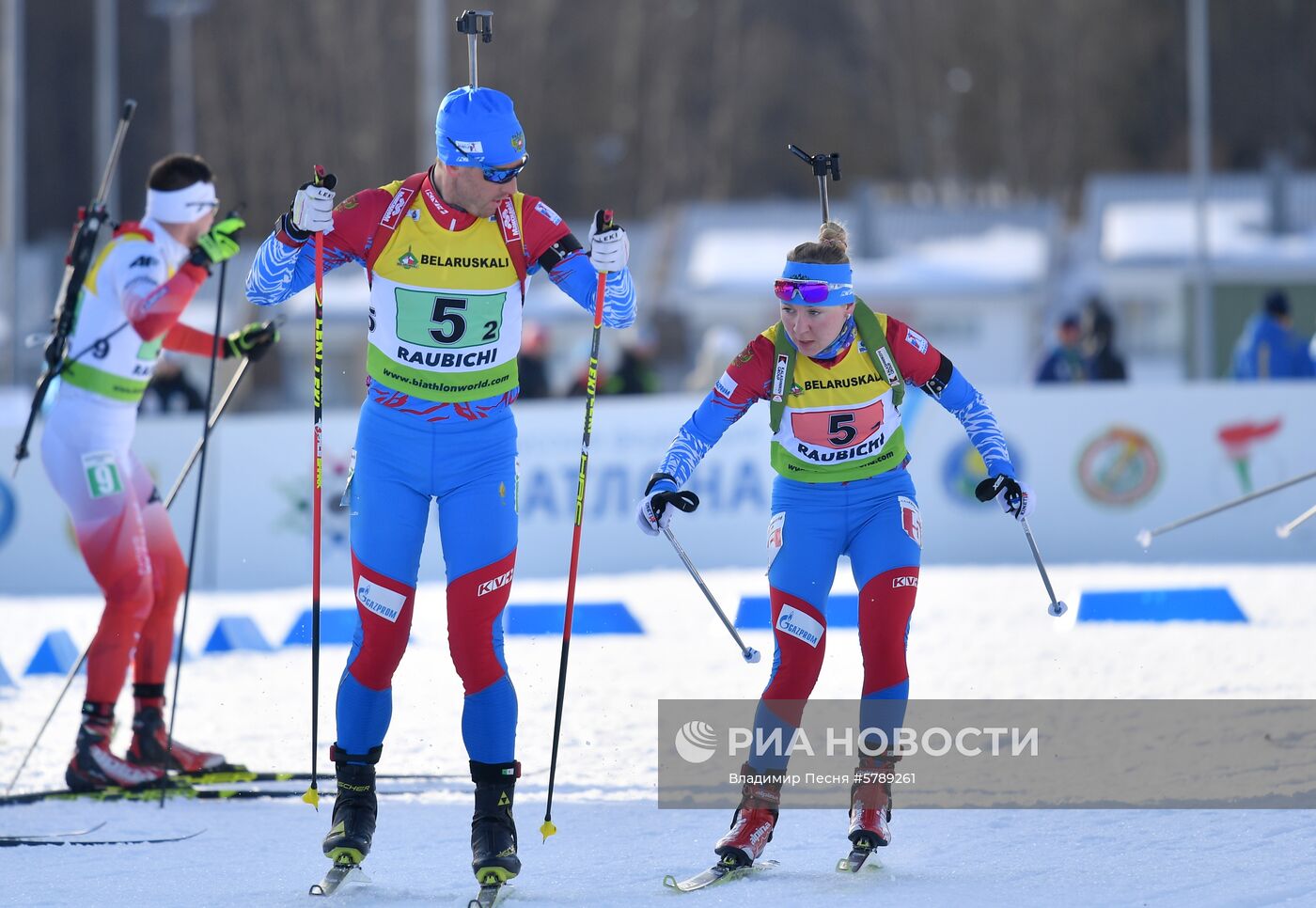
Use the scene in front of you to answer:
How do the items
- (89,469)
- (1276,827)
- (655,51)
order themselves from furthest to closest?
(655,51) → (89,469) → (1276,827)

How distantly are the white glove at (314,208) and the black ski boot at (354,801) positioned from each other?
143 cm

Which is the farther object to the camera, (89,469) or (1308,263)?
(1308,263)

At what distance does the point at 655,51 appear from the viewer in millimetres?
53906

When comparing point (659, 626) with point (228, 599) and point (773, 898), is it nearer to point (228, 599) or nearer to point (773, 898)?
point (228, 599)

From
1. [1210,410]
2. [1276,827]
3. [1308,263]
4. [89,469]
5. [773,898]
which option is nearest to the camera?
[773,898]

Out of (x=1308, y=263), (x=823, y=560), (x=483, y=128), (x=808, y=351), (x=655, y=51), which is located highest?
(x=655, y=51)

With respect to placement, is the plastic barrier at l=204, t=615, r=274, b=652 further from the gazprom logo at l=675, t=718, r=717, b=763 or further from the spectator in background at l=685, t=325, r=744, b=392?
the spectator in background at l=685, t=325, r=744, b=392

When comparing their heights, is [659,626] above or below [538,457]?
below

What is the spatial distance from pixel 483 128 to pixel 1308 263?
28389 mm

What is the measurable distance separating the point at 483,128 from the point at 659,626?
6.03 metres

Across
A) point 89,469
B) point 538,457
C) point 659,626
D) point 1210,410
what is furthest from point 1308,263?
point 89,469

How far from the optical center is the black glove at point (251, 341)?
752cm

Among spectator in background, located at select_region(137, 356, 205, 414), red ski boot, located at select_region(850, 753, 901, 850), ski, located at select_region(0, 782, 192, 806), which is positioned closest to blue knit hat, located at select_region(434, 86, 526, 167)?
red ski boot, located at select_region(850, 753, 901, 850)

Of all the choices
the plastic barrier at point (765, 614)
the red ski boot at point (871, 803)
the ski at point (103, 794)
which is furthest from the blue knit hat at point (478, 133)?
the plastic barrier at point (765, 614)
